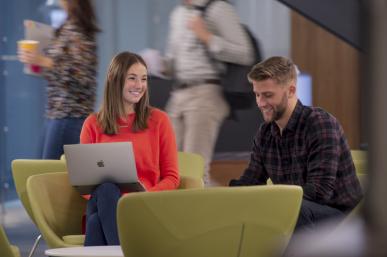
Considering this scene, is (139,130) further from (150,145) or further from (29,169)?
(29,169)

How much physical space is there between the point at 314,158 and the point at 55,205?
4.06 ft

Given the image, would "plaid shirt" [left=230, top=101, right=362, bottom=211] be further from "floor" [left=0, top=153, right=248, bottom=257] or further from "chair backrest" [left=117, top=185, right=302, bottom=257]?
"floor" [left=0, top=153, right=248, bottom=257]

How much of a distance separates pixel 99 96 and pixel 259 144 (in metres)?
4.27

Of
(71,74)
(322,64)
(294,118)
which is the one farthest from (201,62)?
(322,64)

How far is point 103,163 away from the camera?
342 centimetres

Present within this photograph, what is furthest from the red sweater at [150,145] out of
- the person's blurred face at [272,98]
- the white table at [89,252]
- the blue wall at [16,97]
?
the blue wall at [16,97]

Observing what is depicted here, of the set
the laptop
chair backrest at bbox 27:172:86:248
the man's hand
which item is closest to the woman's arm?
the laptop

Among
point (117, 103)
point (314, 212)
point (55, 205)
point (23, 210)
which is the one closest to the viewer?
point (314, 212)

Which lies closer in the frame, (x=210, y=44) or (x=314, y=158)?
(x=314, y=158)

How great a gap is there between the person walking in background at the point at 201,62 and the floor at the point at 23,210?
542 millimetres

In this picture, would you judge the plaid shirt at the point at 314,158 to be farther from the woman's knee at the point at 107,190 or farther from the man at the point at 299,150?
the woman's knee at the point at 107,190

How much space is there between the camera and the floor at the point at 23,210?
6132 mm

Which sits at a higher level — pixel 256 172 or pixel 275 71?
pixel 275 71

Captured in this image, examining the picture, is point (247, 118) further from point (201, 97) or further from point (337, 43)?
point (201, 97)
